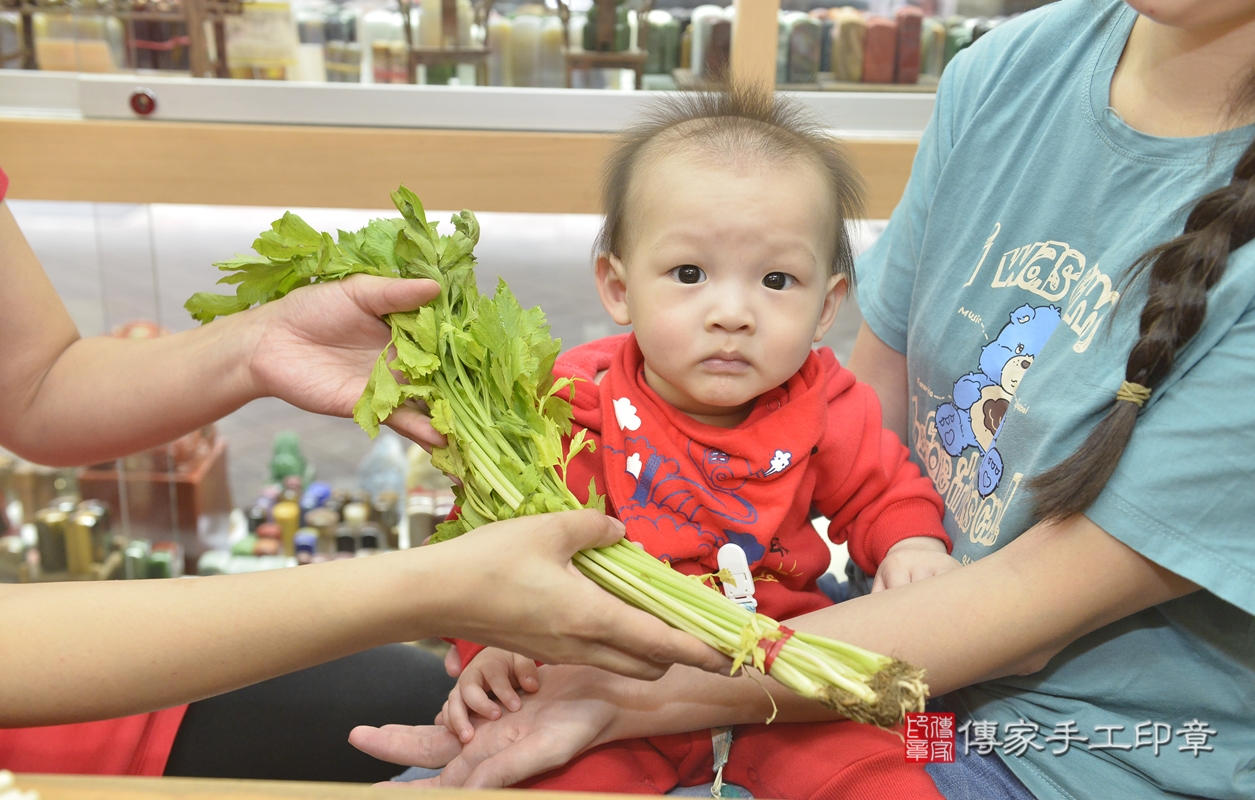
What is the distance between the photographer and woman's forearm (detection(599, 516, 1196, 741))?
1.04 meters

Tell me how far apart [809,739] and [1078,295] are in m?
0.61

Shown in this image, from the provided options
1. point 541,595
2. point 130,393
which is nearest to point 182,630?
point 541,595

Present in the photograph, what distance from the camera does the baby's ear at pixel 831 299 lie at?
129cm

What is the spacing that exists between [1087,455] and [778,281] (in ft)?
1.33

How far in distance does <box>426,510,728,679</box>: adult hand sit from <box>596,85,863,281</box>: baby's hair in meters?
0.43

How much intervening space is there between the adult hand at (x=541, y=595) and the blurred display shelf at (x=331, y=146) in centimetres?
128

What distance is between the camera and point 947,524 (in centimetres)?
133

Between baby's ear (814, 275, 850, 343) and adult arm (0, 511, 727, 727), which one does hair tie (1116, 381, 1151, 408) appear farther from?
adult arm (0, 511, 727, 727)

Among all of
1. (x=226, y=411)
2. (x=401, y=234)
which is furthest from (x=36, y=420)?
(x=401, y=234)

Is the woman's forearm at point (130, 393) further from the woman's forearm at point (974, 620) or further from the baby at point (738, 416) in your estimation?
the woman's forearm at point (974, 620)

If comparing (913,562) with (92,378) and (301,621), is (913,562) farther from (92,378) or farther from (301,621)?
(92,378)

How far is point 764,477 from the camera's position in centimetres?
126

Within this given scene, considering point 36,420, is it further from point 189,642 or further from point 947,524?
point 947,524

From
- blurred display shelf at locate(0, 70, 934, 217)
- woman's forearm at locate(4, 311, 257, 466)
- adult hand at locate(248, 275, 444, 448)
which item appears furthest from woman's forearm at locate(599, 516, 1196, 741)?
blurred display shelf at locate(0, 70, 934, 217)
